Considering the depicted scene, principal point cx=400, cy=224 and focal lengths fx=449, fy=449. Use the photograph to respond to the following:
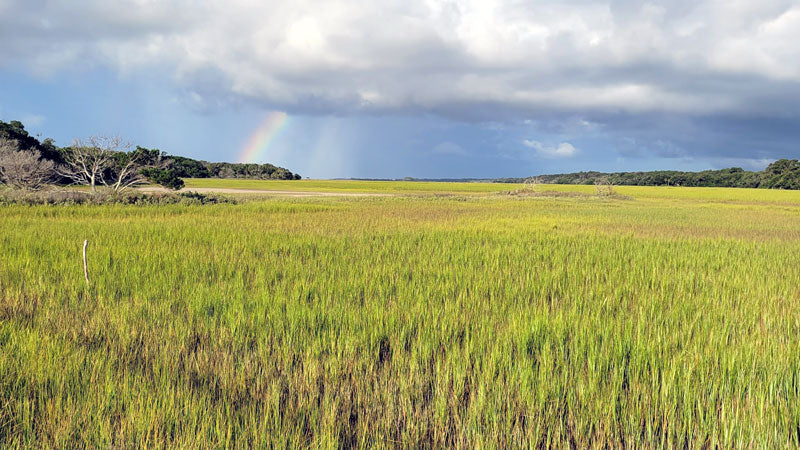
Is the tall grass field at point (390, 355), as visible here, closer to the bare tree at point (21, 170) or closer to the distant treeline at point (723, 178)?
the bare tree at point (21, 170)

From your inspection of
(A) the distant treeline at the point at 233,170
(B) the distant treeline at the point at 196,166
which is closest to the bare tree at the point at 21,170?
(B) the distant treeline at the point at 196,166

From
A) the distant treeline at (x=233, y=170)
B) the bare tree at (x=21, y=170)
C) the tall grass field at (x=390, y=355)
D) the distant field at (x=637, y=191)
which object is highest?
the distant treeline at (x=233, y=170)

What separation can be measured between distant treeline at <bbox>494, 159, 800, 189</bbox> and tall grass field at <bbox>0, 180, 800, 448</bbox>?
286 ft

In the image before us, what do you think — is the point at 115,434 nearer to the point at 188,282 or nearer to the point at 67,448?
the point at 67,448

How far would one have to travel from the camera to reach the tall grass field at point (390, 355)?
2426 mm

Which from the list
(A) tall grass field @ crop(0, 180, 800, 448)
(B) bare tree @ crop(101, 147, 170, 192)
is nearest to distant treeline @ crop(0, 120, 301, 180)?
(B) bare tree @ crop(101, 147, 170, 192)

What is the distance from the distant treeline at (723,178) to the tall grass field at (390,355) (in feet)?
286

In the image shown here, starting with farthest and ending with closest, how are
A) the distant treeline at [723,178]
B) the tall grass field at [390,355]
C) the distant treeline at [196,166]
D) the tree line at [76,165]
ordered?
1. the distant treeline at [723,178]
2. the distant treeline at [196,166]
3. the tree line at [76,165]
4. the tall grass field at [390,355]

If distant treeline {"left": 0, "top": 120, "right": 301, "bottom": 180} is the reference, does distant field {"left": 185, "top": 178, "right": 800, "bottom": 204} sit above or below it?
below

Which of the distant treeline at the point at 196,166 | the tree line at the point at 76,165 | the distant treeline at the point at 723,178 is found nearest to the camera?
the tree line at the point at 76,165

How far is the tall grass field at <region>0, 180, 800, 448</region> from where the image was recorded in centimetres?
243

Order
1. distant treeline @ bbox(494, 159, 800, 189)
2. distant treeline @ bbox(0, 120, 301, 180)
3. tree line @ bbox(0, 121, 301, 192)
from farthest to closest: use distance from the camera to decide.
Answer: distant treeline @ bbox(494, 159, 800, 189), distant treeline @ bbox(0, 120, 301, 180), tree line @ bbox(0, 121, 301, 192)

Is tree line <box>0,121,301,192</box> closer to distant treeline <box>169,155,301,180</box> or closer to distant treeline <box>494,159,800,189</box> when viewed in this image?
distant treeline <box>169,155,301,180</box>

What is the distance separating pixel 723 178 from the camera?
118 meters
